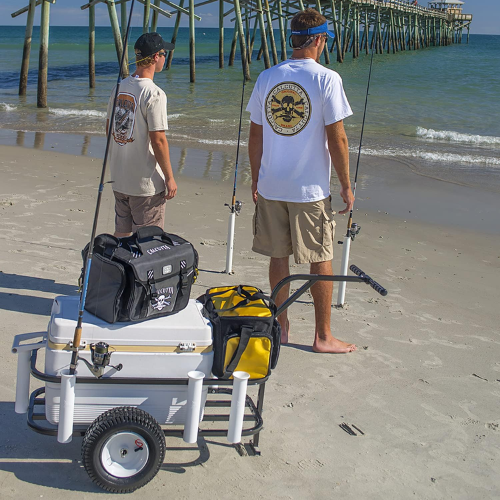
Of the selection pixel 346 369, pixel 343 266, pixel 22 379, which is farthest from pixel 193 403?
pixel 343 266

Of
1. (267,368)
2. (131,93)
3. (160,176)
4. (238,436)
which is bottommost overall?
(238,436)

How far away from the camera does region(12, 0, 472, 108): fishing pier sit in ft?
51.1

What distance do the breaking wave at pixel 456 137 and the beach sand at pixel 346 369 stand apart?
7.30 m

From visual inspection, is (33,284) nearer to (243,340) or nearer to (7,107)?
(243,340)

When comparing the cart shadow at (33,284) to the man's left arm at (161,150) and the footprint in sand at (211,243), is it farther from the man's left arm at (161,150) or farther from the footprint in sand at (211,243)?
the footprint in sand at (211,243)

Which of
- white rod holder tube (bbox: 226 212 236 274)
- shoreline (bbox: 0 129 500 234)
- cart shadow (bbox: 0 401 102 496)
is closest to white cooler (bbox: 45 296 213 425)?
cart shadow (bbox: 0 401 102 496)

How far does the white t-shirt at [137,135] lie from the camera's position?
3.63 meters

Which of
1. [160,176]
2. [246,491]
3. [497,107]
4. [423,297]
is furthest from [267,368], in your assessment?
[497,107]

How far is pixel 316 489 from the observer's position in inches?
99.2

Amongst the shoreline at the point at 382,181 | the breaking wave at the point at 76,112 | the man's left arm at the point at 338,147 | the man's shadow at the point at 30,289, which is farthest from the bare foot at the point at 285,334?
the breaking wave at the point at 76,112

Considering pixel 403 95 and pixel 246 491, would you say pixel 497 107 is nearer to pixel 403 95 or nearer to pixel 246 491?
pixel 403 95

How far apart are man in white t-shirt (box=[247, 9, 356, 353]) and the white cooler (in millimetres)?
1242

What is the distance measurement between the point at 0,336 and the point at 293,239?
171cm

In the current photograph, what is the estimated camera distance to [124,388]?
2.40 m
